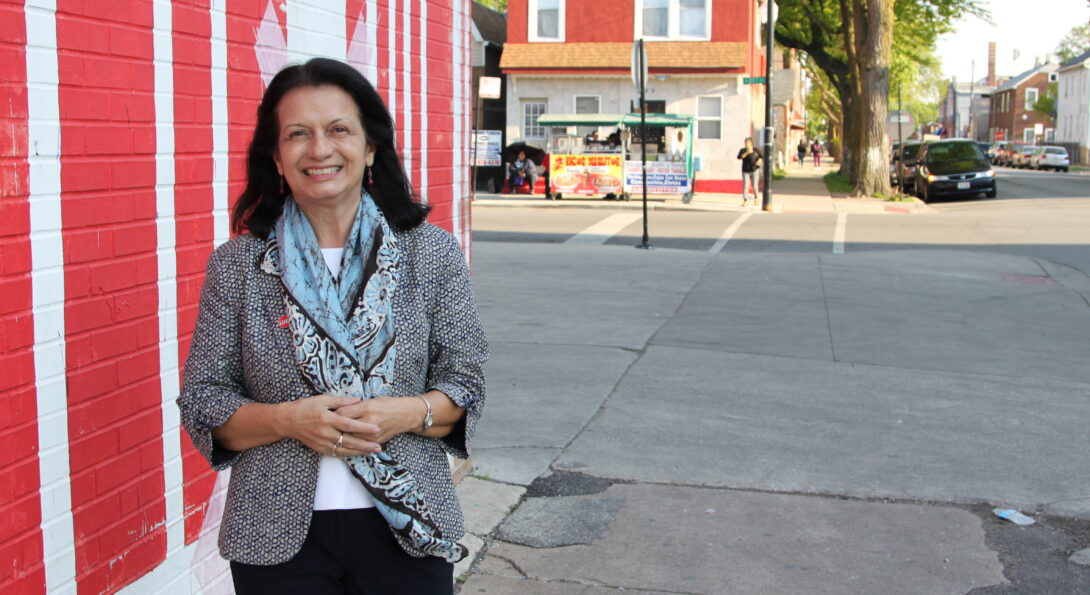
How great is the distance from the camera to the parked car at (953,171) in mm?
30766

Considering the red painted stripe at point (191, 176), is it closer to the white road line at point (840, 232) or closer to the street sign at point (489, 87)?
the white road line at point (840, 232)

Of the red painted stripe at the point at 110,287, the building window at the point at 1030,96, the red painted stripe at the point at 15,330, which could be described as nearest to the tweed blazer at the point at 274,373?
the red painted stripe at the point at 15,330

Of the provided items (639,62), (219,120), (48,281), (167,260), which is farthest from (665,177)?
(48,281)

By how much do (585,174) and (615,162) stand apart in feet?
2.58

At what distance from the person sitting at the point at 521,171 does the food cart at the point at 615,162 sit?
1.95 metres

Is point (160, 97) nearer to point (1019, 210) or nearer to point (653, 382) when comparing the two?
point (653, 382)

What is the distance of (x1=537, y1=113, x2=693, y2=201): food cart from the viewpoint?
1093 inches

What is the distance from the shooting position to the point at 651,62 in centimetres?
3134

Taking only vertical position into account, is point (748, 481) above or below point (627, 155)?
below

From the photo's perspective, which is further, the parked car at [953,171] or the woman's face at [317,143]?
the parked car at [953,171]

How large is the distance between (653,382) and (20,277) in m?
5.57

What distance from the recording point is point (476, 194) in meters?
31.3

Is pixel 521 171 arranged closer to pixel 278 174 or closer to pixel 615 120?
pixel 615 120

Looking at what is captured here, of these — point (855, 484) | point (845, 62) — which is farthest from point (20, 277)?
point (845, 62)
